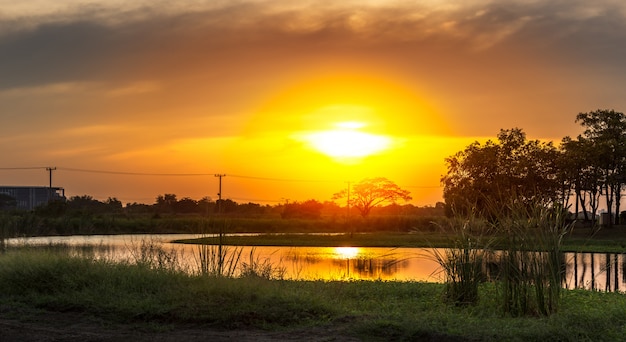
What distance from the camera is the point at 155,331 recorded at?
28.7 feet

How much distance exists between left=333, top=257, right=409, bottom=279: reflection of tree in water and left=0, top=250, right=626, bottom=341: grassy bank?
743 centimetres

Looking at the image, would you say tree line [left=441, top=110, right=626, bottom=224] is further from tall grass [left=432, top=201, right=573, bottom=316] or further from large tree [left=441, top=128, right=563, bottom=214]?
tall grass [left=432, top=201, right=573, bottom=316]

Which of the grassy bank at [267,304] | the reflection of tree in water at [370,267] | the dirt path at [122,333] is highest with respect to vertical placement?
the grassy bank at [267,304]

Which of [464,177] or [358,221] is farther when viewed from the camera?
[358,221]

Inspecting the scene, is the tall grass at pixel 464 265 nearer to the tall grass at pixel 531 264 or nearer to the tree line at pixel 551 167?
the tall grass at pixel 531 264

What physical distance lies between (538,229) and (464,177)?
Result: 119 ft

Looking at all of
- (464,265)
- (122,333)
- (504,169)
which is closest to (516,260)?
(464,265)

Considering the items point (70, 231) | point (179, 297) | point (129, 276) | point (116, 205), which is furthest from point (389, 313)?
point (116, 205)

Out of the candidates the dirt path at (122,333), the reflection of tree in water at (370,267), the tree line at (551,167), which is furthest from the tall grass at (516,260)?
the tree line at (551,167)

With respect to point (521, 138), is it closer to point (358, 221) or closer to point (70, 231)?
point (358, 221)

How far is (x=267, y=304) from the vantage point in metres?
9.79

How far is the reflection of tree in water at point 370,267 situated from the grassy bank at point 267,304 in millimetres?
7428

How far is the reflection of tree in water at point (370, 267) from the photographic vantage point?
2041cm

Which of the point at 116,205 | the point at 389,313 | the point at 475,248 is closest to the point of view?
the point at 389,313
